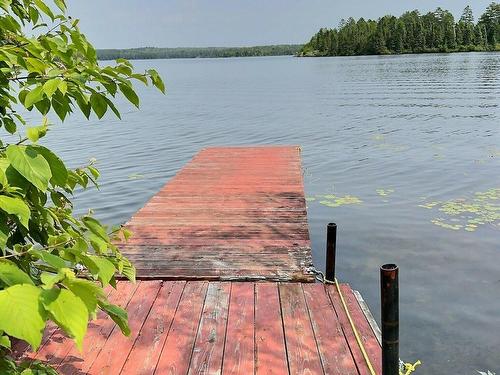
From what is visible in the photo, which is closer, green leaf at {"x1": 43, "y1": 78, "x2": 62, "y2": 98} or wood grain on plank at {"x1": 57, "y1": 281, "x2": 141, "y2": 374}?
green leaf at {"x1": 43, "y1": 78, "x2": 62, "y2": 98}

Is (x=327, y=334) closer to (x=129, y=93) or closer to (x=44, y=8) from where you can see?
(x=129, y=93)

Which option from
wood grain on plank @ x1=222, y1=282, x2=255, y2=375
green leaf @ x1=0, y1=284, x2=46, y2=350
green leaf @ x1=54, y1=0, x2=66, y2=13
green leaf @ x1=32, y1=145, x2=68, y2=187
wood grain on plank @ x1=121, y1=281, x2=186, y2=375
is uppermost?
green leaf @ x1=54, y1=0, x2=66, y2=13

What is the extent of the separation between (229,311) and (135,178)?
9.47 metres

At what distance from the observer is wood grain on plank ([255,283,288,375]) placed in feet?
10.8

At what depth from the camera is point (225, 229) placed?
6.41 m

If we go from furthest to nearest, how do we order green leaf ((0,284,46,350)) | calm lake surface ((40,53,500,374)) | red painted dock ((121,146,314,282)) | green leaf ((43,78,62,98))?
calm lake surface ((40,53,500,374)), red painted dock ((121,146,314,282)), green leaf ((43,78,62,98)), green leaf ((0,284,46,350))

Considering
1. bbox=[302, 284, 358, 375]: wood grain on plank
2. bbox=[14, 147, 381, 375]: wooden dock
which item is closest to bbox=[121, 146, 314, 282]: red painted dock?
bbox=[14, 147, 381, 375]: wooden dock

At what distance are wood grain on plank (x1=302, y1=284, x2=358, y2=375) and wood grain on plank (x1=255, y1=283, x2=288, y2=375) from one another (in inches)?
11.2

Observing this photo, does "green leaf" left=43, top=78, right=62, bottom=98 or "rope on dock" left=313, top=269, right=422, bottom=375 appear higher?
"green leaf" left=43, top=78, right=62, bottom=98

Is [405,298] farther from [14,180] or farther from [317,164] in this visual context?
[317,164]

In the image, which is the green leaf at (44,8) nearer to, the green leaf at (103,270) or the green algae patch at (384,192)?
the green leaf at (103,270)

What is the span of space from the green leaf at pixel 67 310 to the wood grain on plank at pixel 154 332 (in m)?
2.55

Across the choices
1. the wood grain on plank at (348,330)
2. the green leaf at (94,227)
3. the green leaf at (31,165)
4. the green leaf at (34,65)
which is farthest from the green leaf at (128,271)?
the wood grain on plank at (348,330)

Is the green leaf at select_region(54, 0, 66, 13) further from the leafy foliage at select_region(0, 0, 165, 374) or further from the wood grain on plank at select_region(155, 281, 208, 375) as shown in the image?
the wood grain on plank at select_region(155, 281, 208, 375)
